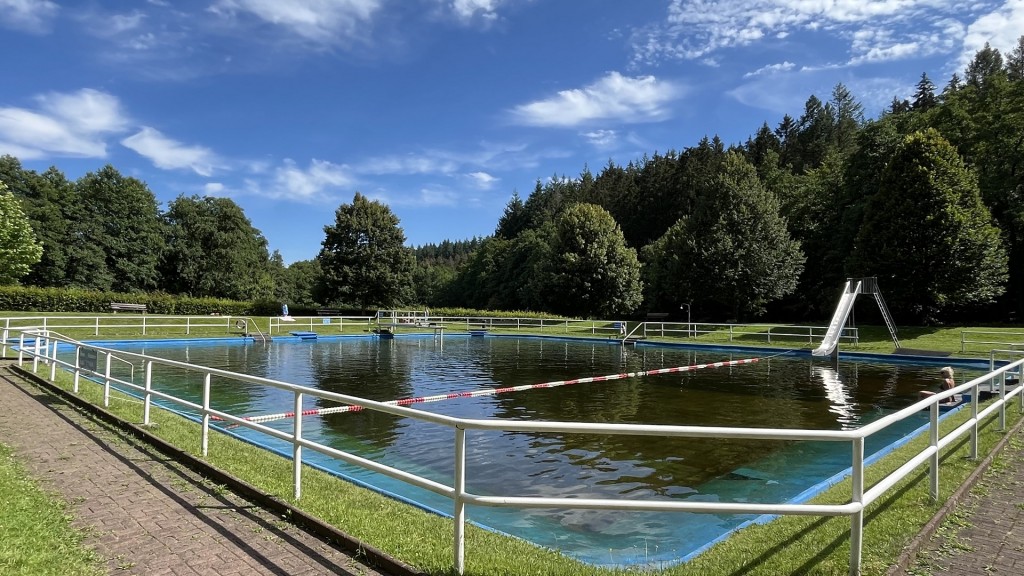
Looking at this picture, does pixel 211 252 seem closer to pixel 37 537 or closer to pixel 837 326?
pixel 837 326

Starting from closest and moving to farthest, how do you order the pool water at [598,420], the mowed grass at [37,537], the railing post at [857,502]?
the railing post at [857,502], the mowed grass at [37,537], the pool water at [598,420]

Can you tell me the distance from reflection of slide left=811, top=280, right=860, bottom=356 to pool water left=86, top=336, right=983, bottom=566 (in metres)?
0.74

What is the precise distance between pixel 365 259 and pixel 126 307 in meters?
23.8

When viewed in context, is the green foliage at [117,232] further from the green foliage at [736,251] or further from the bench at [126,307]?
the green foliage at [736,251]

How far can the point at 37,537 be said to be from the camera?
4270 millimetres

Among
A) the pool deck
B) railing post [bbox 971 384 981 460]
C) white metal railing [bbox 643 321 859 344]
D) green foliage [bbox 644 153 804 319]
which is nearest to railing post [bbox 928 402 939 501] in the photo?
the pool deck

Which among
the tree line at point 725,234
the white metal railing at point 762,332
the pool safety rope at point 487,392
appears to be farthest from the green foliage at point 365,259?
the pool safety rope at point 487,392

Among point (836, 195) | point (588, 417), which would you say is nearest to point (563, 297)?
point (836, 195)

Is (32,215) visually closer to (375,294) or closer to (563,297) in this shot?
(375,294)

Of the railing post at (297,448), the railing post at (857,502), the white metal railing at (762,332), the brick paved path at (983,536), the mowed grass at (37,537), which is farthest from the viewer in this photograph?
the white metal railing at (762,332)

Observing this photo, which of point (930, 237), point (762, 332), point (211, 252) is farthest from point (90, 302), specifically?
point (930, 237)

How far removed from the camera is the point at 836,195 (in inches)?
2064

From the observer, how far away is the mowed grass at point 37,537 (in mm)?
3812

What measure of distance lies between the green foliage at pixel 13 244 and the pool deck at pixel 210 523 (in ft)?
140
